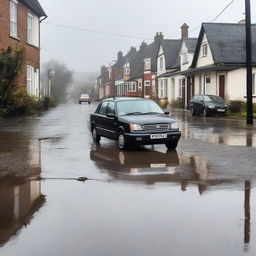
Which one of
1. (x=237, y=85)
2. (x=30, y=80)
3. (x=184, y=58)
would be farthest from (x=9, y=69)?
(x=184, y=58)

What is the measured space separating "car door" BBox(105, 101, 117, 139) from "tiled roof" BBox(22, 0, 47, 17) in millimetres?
18572

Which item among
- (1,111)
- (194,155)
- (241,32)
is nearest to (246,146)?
(194,155)

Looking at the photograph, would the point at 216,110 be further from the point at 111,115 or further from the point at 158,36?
the point at 158,36

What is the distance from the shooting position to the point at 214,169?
932 centimetres

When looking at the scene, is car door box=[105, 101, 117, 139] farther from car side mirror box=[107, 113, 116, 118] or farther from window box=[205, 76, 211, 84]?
window box=[205, 76, 211, 84]

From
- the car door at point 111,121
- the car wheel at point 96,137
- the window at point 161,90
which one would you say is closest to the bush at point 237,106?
the car wheel at point 96,137

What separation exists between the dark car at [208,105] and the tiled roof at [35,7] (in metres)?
12.9

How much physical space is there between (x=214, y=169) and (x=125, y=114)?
433cm

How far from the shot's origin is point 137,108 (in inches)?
532

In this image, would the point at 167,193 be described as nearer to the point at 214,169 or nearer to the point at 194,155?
the point at 214,169

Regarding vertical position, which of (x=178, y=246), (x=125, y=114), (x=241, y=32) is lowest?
(x=178, y=246)

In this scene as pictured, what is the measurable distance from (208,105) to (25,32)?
1313 cm

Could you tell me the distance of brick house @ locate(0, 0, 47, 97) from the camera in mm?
26297

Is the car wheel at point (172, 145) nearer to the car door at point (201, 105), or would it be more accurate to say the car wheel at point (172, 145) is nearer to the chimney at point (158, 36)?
the car door at point (201, 105)
